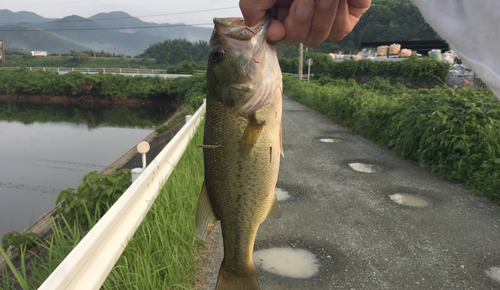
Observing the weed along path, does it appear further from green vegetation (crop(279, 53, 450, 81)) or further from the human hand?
green vegetation (crop(279, 53, 450, 81))

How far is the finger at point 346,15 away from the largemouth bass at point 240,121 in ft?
0.94

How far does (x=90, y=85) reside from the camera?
133 ft

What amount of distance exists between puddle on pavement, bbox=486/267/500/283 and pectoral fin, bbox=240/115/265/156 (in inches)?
135

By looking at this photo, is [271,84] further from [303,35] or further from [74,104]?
[74,104]

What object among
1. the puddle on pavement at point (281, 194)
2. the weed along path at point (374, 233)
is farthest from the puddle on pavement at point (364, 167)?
the puddle on pavement at point (281, 194)

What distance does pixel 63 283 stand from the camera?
1.70 meters

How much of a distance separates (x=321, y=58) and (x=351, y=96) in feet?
91.2

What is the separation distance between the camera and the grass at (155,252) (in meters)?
2.75

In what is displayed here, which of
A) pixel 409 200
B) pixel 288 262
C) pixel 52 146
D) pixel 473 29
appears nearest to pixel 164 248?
pixel 288 262

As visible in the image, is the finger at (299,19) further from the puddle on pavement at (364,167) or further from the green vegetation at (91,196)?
the puddle on pavement at (364,167)

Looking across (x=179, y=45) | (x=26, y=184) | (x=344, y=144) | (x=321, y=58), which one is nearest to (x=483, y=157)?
(x=344, y=144)

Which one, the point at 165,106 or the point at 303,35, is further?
the point at 165,106

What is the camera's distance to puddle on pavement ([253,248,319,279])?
11.5 feet

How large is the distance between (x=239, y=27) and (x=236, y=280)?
1188mm
